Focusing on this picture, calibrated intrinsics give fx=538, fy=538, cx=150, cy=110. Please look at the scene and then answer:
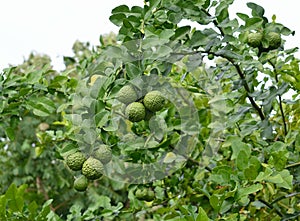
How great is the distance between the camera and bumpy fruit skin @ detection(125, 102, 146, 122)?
112 centimetres

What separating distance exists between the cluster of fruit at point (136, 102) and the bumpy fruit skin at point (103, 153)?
9cm

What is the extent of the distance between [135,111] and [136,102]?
1.2 inches

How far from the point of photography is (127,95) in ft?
3.71

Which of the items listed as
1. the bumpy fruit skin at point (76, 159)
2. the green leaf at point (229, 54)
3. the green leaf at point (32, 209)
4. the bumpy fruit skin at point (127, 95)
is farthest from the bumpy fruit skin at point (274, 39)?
the green leaf at point (32, 209)

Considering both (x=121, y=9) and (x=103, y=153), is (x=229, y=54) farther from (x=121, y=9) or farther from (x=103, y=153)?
(x=103, y=153)

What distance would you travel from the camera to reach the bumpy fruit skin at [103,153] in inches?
46.0

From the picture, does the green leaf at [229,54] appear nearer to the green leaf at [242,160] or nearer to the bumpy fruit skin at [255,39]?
the bumpy fruit skin at [255,39]

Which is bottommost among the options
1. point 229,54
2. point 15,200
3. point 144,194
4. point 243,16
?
point 144,194

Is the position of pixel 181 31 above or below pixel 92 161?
above

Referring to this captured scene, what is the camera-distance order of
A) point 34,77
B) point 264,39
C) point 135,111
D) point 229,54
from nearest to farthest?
point 135,111 < point 229,54 < point 264,39 < point 34,77

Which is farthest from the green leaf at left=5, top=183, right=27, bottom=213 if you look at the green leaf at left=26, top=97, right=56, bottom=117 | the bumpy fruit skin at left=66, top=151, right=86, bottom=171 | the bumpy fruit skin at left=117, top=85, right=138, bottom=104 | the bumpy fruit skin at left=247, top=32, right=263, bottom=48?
the bumpy fruit skin at left=247, top=32, right=263, bottom=48

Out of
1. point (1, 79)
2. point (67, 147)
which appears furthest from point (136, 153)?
point (1, 79)

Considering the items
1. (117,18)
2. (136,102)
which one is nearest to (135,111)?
(136,102)

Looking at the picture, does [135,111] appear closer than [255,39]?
Yes
